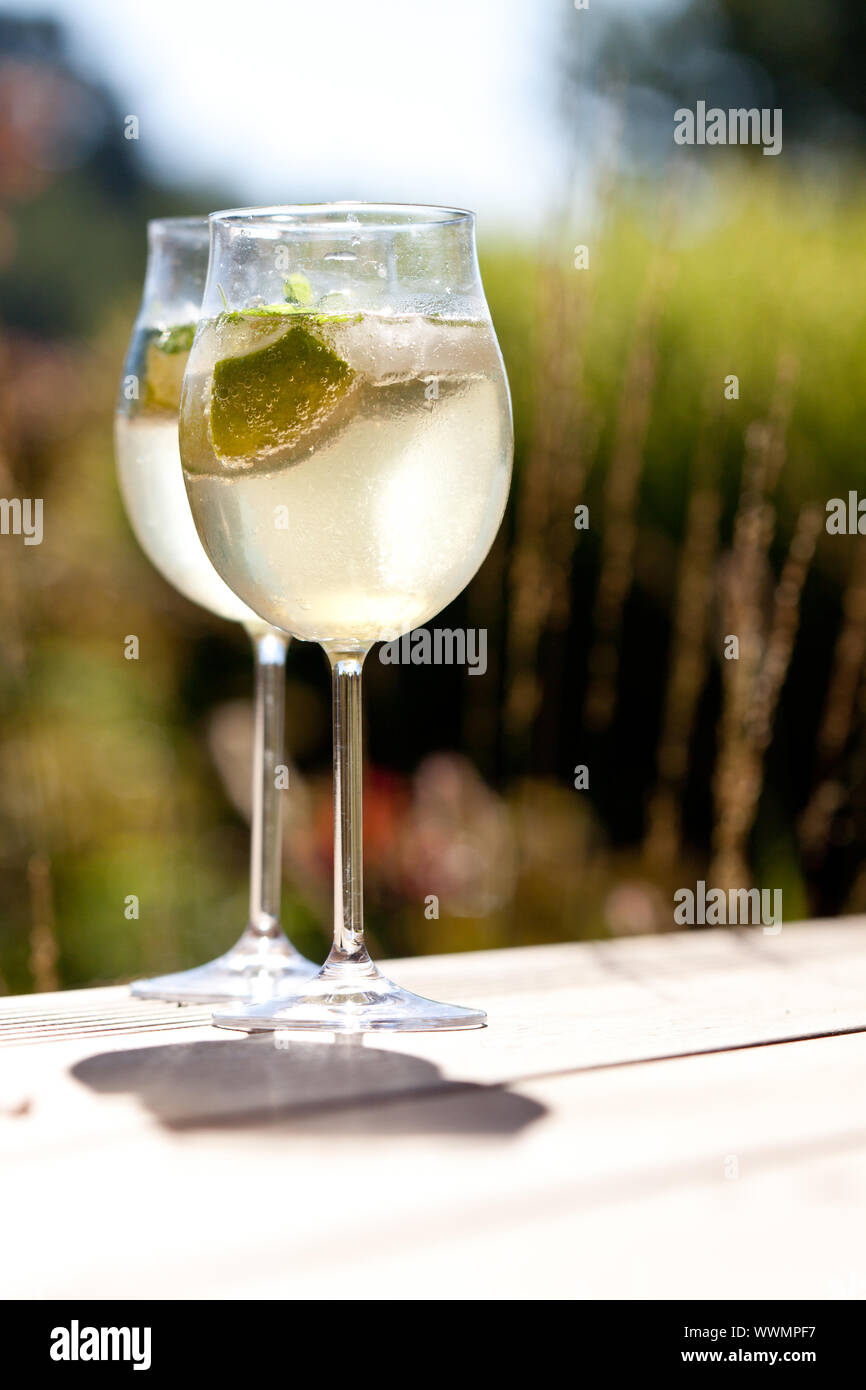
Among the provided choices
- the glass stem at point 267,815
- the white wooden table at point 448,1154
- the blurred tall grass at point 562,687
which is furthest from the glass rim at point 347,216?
the blurred tall grass at point 562,687

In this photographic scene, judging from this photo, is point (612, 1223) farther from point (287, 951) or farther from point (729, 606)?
point (729, 606)

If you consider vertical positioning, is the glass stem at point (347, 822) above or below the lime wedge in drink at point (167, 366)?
below

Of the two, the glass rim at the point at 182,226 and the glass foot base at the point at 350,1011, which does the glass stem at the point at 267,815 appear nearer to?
the glass foot base at the point at 350,1011

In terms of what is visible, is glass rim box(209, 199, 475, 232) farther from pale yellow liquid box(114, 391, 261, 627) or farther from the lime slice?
pale yellow liquid box(114, 391, 261, 627)

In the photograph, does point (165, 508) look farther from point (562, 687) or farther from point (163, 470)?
point (562, 687)

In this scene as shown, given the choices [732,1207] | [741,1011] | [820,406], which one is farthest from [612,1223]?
[820,406]

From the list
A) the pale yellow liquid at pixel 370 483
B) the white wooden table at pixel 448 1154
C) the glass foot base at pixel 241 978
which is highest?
the pale yellow liquid at pixel 370 483
